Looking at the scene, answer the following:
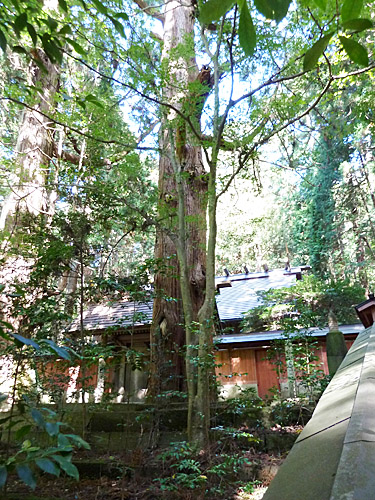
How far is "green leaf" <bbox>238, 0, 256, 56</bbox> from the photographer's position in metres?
1.02

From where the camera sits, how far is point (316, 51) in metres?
1.03

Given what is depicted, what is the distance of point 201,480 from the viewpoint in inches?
121

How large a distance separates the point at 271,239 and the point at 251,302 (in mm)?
10863

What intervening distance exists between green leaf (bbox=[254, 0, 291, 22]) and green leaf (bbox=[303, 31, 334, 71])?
4.8 inches

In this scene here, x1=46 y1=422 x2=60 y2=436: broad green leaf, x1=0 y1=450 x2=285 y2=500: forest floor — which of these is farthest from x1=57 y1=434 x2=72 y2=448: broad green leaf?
x1=0 y1=450 x2=285 y2=500: forest floor

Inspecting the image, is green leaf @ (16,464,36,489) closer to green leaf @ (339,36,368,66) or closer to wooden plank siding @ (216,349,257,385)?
green leaf @ (339,36,368,66)

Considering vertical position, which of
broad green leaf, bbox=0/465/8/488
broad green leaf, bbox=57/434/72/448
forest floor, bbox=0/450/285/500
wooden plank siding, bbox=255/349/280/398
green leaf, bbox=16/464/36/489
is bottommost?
wooden plank siding, bbox=255/349/280/398

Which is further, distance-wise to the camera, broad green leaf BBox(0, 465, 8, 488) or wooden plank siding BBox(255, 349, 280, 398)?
wooden plank siding BBox(255, 349, 280, 398)

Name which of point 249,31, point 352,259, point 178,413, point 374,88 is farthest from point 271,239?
point 249,31

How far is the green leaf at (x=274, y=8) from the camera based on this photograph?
3.24 ft

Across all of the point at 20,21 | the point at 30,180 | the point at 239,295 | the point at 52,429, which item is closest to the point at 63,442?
the point at 52,429

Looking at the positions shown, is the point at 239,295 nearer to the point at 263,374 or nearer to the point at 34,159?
the point at 263,374

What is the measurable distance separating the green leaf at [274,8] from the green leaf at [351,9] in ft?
0.51

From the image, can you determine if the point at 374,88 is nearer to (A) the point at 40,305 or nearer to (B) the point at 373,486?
(A) the point at 40,305
